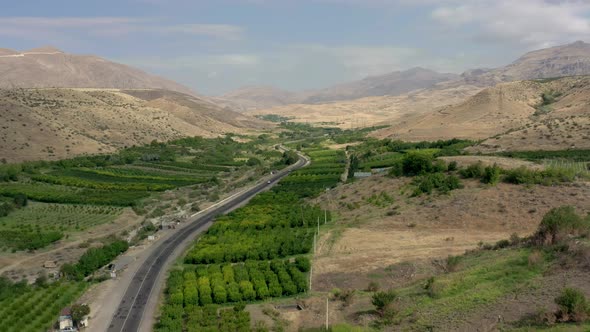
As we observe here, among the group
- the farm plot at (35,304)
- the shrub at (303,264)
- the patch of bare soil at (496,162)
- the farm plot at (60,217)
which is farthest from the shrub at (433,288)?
the farm plot at (60,217)

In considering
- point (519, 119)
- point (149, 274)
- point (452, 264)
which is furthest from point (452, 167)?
point (519, 119)

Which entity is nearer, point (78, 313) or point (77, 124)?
point (78, 313)

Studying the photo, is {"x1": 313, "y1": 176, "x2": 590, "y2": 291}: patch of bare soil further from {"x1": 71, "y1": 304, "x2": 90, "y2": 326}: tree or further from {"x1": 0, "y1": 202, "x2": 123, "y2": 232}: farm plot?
{"x1": 0, "y1": 202, "x2": 123, "y2": 232}: farm plot

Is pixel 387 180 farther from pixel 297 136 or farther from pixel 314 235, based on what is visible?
pixel 297 136

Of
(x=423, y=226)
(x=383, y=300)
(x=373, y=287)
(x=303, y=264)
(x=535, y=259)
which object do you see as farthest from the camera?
(x=423, y=226)

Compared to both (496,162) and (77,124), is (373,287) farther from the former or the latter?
(77,124)

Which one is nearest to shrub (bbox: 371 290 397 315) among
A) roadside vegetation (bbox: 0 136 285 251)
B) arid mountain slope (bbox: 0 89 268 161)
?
roadside vegetation (bbox: 0 136 285 251)

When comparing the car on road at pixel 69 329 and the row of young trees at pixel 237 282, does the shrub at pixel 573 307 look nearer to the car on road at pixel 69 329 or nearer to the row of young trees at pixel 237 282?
the row of young trees at pixel 237 282
